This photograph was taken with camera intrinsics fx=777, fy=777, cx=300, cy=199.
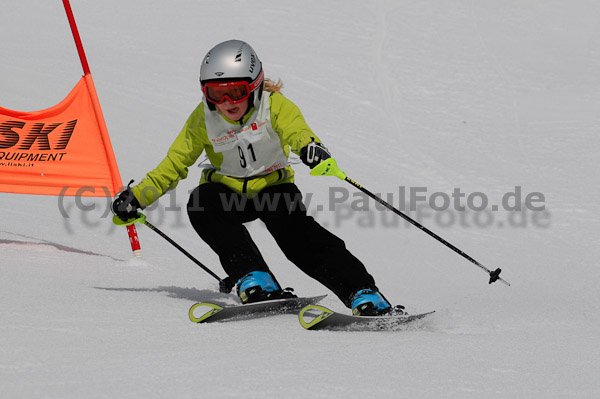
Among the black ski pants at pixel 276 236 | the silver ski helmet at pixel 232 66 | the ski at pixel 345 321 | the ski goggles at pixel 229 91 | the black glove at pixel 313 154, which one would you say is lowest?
the ski at pixel 345 321

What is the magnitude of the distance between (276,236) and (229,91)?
2.94 feet

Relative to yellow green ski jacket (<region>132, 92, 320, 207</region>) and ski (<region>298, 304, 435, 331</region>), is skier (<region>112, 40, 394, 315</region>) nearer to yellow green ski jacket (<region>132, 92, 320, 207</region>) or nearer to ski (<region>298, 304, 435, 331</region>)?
yellow green ski jacket (<region>132, 92, 320, 207</region>)

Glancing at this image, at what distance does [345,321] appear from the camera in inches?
153

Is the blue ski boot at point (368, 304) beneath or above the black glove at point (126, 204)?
beneath

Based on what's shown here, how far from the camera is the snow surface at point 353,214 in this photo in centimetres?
305

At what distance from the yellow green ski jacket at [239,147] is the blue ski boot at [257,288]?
57cm

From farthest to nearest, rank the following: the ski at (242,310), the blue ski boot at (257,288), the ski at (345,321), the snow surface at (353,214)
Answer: the blue ski boot at (257,288) → the ski at (242,310) → the ski at (345,321) → the snow surface at (353,214)

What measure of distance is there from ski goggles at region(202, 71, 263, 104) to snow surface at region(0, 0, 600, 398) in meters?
1.20

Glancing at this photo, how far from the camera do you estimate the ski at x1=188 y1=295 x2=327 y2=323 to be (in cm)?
396

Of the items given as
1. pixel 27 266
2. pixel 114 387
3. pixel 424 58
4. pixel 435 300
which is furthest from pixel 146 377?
pixel 424 58

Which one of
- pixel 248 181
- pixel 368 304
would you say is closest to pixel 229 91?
pixel 248 181

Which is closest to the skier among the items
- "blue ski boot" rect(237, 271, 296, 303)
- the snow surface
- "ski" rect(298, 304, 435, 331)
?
"blue ski boot" rect(237, 271, 296, 303)

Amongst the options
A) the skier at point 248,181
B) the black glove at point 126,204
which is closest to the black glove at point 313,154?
the skier at point 248,181

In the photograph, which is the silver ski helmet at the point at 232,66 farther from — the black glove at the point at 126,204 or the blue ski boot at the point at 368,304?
the blue ski boot at the point at 368,304
